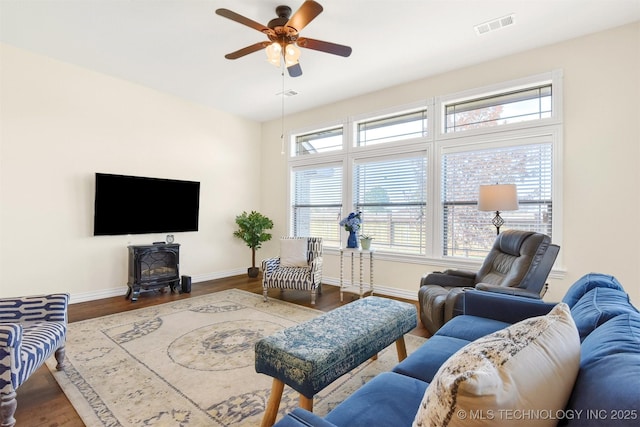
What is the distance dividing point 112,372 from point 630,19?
5.67m

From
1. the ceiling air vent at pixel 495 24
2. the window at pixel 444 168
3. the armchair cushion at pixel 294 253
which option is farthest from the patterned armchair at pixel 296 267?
the ceiling air vent at pixel 495 24

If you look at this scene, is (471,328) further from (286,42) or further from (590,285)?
(286,42)

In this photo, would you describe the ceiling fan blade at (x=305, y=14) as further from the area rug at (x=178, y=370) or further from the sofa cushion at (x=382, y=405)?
the area rug at (x=178, y=370)

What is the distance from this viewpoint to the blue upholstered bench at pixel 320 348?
5.20 feet

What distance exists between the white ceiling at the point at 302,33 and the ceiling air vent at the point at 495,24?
0.05 m

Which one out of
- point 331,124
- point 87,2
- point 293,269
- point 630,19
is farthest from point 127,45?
point 630,19

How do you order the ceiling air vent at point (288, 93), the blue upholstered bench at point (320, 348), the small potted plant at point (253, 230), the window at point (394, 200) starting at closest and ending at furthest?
the blue upholstered bench at point (320, 348) → the window at point (394, 200) → the ceiling air vent at point (288, 93) → the small potted plant at point (253, 230)

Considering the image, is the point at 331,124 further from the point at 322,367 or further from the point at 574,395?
the point at 574,395

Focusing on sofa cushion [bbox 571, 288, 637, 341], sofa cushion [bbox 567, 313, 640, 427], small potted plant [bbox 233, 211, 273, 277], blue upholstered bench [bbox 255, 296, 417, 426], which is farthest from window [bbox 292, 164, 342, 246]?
sofa cushion [bbox 567, 313, 640, 427]

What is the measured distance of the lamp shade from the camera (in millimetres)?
3193

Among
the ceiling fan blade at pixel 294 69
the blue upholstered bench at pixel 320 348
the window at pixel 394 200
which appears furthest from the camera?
the window at pixel 394 200

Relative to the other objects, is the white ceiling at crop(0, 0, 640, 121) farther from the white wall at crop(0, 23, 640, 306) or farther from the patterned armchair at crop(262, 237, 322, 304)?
the patterned armchair at crop(262, 237, 322, 304)

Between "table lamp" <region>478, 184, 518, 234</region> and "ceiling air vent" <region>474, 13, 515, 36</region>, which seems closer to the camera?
"ceiling air vent" <region>474, 13, 515, 36</region>

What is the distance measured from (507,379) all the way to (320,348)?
120cm
